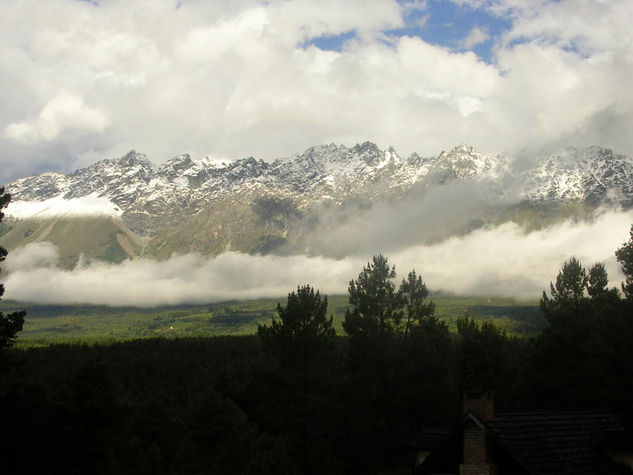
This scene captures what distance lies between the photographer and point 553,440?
23.1 meters

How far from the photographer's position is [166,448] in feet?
237

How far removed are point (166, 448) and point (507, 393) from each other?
42.8 meters

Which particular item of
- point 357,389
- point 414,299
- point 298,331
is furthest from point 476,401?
point 414,299

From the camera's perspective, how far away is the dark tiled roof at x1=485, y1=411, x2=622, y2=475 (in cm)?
2161

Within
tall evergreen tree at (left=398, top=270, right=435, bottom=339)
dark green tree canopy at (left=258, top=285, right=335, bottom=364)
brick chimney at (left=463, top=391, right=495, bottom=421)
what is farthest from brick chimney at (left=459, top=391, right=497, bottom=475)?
tall evergreen tree at (left=398, top=270, right=435, bottom=339)

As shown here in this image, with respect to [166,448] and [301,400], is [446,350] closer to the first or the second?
[301,400]

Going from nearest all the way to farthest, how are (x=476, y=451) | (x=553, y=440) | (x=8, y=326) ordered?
(x=476, y=451)
(x=553, y=440)
(x=8, y=326)

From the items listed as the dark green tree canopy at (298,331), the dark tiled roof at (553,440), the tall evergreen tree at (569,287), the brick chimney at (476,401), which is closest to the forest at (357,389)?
the dark green tree canopy at (298,331)

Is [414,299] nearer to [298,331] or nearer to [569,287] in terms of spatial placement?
[298,331]

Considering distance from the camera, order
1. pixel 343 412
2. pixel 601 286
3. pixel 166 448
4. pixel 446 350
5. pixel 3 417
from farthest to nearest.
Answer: pixel 166 448
pixel 601 286
pixel 446 350
pixel 343 412
pixel 3 417

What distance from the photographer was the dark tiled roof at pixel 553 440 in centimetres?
2161

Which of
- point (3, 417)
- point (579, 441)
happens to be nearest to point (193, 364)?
point (3, 417)

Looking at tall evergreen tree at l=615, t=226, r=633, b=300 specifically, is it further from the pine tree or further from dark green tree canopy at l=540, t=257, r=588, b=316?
the pine tree

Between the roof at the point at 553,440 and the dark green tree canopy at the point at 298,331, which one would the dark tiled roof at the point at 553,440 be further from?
the dark green tree canopy at the point at 298,331
